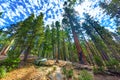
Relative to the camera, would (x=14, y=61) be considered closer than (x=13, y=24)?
Yes

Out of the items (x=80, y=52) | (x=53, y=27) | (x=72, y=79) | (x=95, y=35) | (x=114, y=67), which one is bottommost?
(x=72, y=79)

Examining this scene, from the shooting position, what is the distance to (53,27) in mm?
41875

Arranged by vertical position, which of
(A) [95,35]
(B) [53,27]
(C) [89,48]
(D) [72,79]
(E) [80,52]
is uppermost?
(B) [53,27]

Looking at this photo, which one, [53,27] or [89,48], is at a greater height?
[53,27]

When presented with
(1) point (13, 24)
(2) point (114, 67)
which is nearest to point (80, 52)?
(2) point (114, 67)

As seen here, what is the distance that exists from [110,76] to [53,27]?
2964cm

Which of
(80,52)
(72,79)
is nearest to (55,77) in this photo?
(72,79)

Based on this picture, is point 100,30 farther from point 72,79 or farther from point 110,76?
point 72,79

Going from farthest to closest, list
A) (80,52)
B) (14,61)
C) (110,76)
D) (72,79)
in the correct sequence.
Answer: (80,52) < (110,76) < (72,79) < (14,61)

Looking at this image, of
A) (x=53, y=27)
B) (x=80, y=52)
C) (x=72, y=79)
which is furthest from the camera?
(x=53, y=27)

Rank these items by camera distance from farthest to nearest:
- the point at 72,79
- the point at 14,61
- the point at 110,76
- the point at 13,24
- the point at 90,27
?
the point at 90,27 → the point at 13,24 → the point at 110,76 → the point at 72,79 → the point at 14,61

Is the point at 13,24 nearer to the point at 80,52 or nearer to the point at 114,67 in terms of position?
the point at 80,52

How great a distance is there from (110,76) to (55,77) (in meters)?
5.56

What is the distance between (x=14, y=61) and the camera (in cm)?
1066
